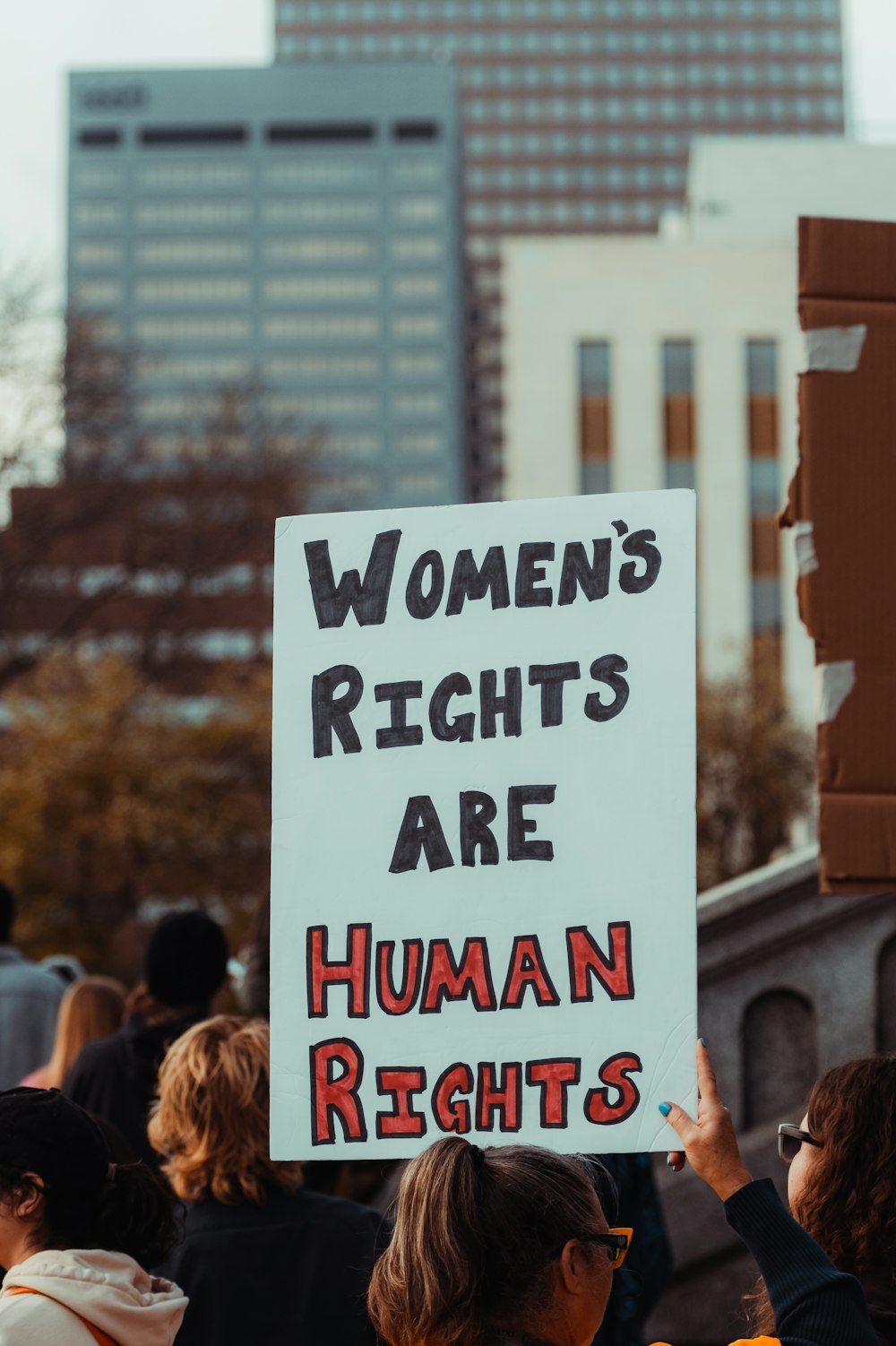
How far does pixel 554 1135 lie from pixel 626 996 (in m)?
0.24

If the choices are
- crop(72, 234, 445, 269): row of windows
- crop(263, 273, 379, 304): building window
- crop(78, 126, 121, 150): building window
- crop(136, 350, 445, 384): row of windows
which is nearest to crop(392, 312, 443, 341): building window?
crop(136, 350, 445, 384): row of windows

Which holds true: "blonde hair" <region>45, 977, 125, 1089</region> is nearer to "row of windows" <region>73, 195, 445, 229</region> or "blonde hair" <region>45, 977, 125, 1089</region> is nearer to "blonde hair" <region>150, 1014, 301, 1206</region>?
"blonde hair" <region>150, 1014, 301, 1206</region>

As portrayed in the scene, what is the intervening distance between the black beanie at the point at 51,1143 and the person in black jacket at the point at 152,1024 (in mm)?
1606

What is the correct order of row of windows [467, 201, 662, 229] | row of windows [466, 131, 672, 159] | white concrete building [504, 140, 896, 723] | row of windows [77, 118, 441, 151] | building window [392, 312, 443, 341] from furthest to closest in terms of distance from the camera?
row of windows [466, 131, 672, 159] → row of windows [467, 201, 662, 229] → row of windows [77, 118, 441, 151] → building window [392, 312, 443, 341] → white concrete building [504, 140, 896, 723]

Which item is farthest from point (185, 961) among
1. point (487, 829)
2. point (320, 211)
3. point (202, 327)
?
point (202, 327)

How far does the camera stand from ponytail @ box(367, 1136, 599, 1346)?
192 centimetres

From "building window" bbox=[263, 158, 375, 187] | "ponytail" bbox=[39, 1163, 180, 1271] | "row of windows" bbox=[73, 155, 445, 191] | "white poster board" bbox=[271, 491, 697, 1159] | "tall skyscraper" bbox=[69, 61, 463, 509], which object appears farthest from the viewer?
"building window" bbox=[263, 158, 375, 187]

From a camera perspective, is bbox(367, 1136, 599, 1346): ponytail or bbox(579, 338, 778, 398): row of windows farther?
bbox(579, 338, 778, 398): row of windows

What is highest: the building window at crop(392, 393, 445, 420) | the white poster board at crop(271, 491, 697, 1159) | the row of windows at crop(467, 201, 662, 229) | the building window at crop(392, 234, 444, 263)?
the row of windows at crop(467, 201, 662, 229)

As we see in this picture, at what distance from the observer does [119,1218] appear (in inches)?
97.7

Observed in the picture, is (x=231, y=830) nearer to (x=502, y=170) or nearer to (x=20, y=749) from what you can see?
(x=20, y=749)

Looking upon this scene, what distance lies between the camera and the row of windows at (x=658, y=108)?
14650 centimetres

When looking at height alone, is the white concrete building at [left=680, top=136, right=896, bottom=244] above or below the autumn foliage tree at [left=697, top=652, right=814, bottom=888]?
above

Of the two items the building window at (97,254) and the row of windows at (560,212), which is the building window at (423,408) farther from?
the row of windows at (560,212)
